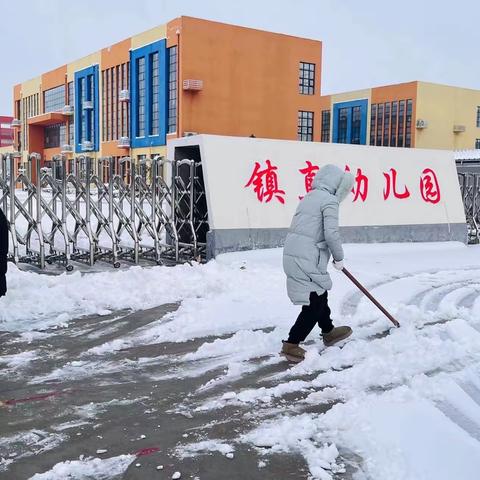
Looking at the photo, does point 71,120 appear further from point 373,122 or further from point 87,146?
point 373,122

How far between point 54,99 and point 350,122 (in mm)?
23845

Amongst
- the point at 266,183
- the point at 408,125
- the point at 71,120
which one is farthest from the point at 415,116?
the point at 266,183

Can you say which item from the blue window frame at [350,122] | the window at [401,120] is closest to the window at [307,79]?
the window at [401,120]

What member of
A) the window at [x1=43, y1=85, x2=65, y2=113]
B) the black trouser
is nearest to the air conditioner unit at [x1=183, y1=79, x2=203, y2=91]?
the window at [x1=43, y1=85, x2=65, y2=113]

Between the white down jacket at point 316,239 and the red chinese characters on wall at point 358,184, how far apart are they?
394 cm

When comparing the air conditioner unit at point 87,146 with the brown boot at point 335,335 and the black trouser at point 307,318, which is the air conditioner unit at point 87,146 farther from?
the black trouser at point 307,318

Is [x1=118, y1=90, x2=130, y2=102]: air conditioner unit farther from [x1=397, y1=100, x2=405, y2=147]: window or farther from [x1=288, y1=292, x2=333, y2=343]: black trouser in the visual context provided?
[x1=288, y1=292, x2=333, y2=343]: black trouser

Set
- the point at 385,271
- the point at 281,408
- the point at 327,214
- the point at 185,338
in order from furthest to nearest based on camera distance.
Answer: the point at 385,271, the point at 185,338, the point at 327,214, the point at 281,408

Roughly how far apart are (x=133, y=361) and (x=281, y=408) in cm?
154

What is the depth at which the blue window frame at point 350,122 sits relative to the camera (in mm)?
46281

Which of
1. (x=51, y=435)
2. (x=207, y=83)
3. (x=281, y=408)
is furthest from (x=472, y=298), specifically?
(x=207, y=83)

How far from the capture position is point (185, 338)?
551 cm

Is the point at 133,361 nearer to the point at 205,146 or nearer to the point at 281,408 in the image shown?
the point at 281,408

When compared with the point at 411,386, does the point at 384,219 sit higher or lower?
higher
